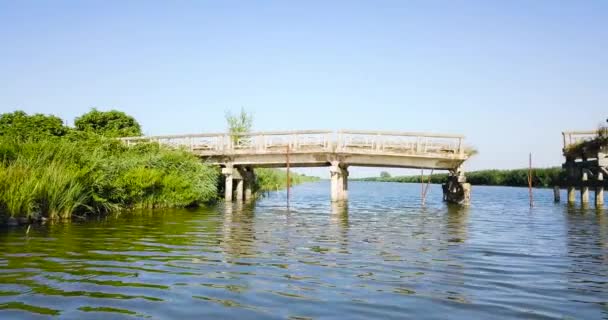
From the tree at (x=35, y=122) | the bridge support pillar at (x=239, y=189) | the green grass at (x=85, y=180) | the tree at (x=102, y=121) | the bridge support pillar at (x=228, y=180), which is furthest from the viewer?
the tree at (x=102, y=121)

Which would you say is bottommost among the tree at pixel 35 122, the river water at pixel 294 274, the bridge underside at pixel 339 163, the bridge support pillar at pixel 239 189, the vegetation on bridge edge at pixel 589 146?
the river water at pixel 294 274

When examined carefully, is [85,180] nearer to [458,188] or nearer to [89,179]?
[89,179]

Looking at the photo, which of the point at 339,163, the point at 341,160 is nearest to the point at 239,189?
the point at 339,163

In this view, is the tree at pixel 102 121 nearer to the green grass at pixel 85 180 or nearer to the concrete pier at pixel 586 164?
the green grass at pixel 85 180

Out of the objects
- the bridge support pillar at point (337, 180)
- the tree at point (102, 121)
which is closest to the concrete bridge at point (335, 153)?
the bridge support pillar at point (337, 180)

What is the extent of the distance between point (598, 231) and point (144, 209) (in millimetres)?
17891

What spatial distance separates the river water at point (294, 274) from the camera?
6.35 m

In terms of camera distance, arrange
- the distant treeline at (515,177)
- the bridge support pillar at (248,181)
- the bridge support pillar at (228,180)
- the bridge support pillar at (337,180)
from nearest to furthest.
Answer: the bridge support pillar at (337,180)
the bridge support pillar at (228,180)
the bridge support pillar at (248,181)
the distant treeline at (515,177)

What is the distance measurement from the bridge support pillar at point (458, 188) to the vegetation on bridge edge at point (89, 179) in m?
15.1

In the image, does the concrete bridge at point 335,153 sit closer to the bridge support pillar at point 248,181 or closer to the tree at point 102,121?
the bridge support pillar at point 248,181

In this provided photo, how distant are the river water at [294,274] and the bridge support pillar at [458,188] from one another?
670 inches

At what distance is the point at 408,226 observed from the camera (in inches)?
722

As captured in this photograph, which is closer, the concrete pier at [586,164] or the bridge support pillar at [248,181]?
the concrete pier at [586,164]

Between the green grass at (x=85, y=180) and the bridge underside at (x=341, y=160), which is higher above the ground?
the bridge underside at (x=341, y=160)
